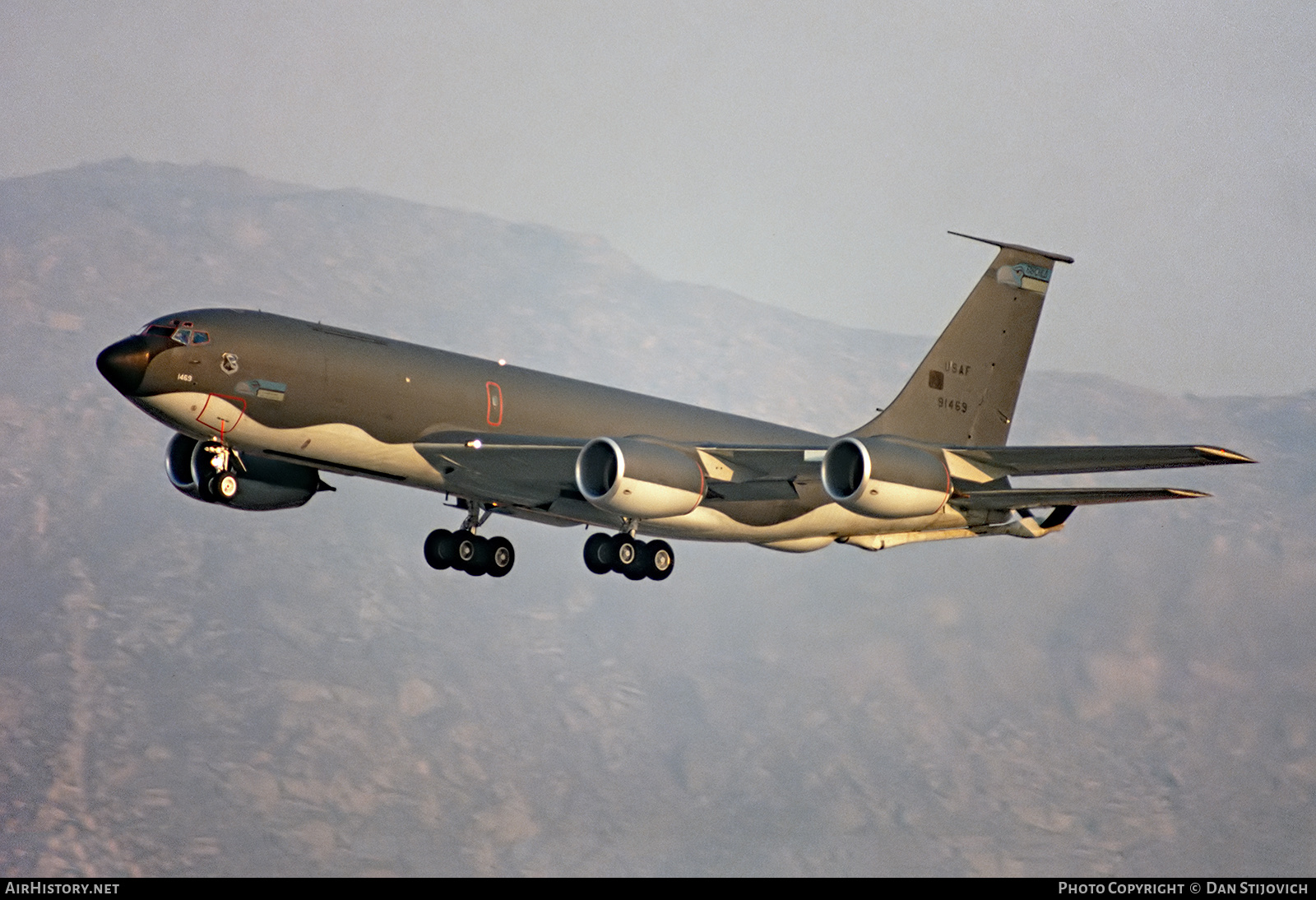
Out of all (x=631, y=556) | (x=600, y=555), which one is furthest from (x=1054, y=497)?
(x=600, y=555)

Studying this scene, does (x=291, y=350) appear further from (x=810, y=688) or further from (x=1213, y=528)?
(x=1213, y=528)

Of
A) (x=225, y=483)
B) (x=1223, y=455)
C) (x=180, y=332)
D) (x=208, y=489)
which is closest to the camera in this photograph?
(x=1223, y=455)

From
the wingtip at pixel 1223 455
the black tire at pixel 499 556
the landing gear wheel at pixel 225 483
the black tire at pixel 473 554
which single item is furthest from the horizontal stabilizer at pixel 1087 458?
the landing gear wheel at pixel 225 483

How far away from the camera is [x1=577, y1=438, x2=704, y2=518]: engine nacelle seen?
29.2 metres

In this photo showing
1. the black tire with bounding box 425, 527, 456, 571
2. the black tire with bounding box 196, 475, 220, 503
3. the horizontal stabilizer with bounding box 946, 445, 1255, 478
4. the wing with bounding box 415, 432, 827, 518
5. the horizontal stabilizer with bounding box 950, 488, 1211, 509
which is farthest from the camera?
the black tire with bounding box 425, 527, 456, 571

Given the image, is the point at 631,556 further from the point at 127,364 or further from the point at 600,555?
the point at 127,364

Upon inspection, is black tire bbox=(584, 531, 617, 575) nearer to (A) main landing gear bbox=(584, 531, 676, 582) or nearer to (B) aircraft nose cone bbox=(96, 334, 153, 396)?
(A) main landing gear bbox=(584, 531, 676, 582)

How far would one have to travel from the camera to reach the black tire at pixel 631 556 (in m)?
32.3

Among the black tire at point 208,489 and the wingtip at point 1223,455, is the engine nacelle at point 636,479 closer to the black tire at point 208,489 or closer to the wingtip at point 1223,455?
the black tire at point 208,489

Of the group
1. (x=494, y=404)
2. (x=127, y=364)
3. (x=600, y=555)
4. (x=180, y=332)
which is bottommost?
(x=600, y=555)

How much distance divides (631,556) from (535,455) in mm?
3599

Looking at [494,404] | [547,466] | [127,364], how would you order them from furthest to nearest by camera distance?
1. [494,404]
2. [547,466]
3. [127,364]

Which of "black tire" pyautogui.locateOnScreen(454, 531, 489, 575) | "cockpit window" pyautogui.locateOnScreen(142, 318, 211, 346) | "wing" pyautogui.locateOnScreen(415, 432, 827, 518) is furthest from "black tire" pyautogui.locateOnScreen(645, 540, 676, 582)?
"cockpit window" pyautogui.locateOnScreen(142, 318, 211, 346)

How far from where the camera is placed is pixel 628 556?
3234 cm
